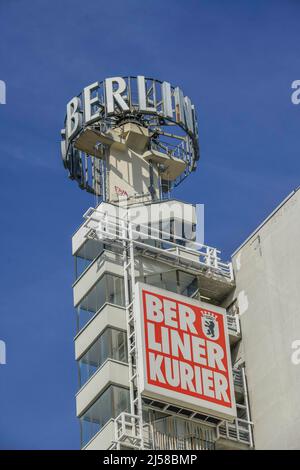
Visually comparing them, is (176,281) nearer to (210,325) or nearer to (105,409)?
(210,325)

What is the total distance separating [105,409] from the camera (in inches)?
3155

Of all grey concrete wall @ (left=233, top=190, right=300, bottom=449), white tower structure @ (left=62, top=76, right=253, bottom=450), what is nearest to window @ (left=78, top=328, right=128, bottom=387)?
white tower structure @ (left=62, top=76, right=253, bottom=450)

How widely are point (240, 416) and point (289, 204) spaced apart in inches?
527

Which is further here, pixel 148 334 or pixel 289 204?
pixel 289 204

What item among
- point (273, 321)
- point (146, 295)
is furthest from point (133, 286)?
point (273, 321)

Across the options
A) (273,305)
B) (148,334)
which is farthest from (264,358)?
(148,334)

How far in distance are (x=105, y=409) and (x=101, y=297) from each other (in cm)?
774

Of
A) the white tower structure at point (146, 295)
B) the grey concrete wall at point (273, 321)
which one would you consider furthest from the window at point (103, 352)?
the grey concrete wall at point (273, 321)

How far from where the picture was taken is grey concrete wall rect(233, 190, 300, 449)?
269 feet

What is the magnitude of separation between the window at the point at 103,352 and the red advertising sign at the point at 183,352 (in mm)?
1946

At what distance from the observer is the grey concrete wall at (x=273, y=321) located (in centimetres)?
8200

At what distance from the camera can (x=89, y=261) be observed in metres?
87.6

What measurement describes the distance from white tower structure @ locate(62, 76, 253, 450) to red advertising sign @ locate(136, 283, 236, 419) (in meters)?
0.08
